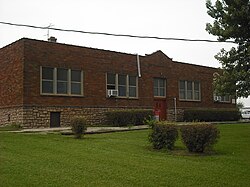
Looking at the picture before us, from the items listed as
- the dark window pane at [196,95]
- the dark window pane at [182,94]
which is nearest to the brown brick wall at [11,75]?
the dark window pane at [182,94]

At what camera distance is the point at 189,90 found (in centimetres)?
3384

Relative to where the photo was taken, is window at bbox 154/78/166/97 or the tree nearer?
the tree

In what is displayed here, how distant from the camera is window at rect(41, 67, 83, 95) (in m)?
23.5

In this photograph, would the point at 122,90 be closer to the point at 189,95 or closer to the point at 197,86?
the point at 189,95

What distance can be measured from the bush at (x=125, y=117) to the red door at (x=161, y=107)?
4894 millimetres

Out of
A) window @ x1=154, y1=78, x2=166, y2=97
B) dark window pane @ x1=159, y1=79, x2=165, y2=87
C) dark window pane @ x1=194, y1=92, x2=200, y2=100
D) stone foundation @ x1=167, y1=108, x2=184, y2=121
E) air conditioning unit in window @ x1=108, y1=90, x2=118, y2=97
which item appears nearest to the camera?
air conditioning unit in window @ x1=108, y1=90, x2=118, y2=97

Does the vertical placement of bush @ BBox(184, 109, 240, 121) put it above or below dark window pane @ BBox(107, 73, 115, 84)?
below

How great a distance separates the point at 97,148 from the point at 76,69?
1349cm

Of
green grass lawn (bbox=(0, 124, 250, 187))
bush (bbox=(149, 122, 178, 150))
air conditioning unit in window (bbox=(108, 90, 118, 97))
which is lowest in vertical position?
green grass lawn (bbox=(0, 124, 250, 187))

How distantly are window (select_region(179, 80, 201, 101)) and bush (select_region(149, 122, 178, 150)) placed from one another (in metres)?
19.9

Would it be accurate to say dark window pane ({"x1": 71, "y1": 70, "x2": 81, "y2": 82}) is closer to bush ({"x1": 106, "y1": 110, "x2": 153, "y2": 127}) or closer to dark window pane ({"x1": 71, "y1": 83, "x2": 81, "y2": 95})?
dark window pane ({"x1": 71, "y1": 83, "x2": 81, "y2": 95})

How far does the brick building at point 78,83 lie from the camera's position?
2277cm

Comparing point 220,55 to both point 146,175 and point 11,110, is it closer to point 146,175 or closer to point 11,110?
point 146,175

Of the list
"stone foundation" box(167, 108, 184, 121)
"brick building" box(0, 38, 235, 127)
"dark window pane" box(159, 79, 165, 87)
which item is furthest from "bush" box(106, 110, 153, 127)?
"stone foundation" box(167, 108, 184, 121)
